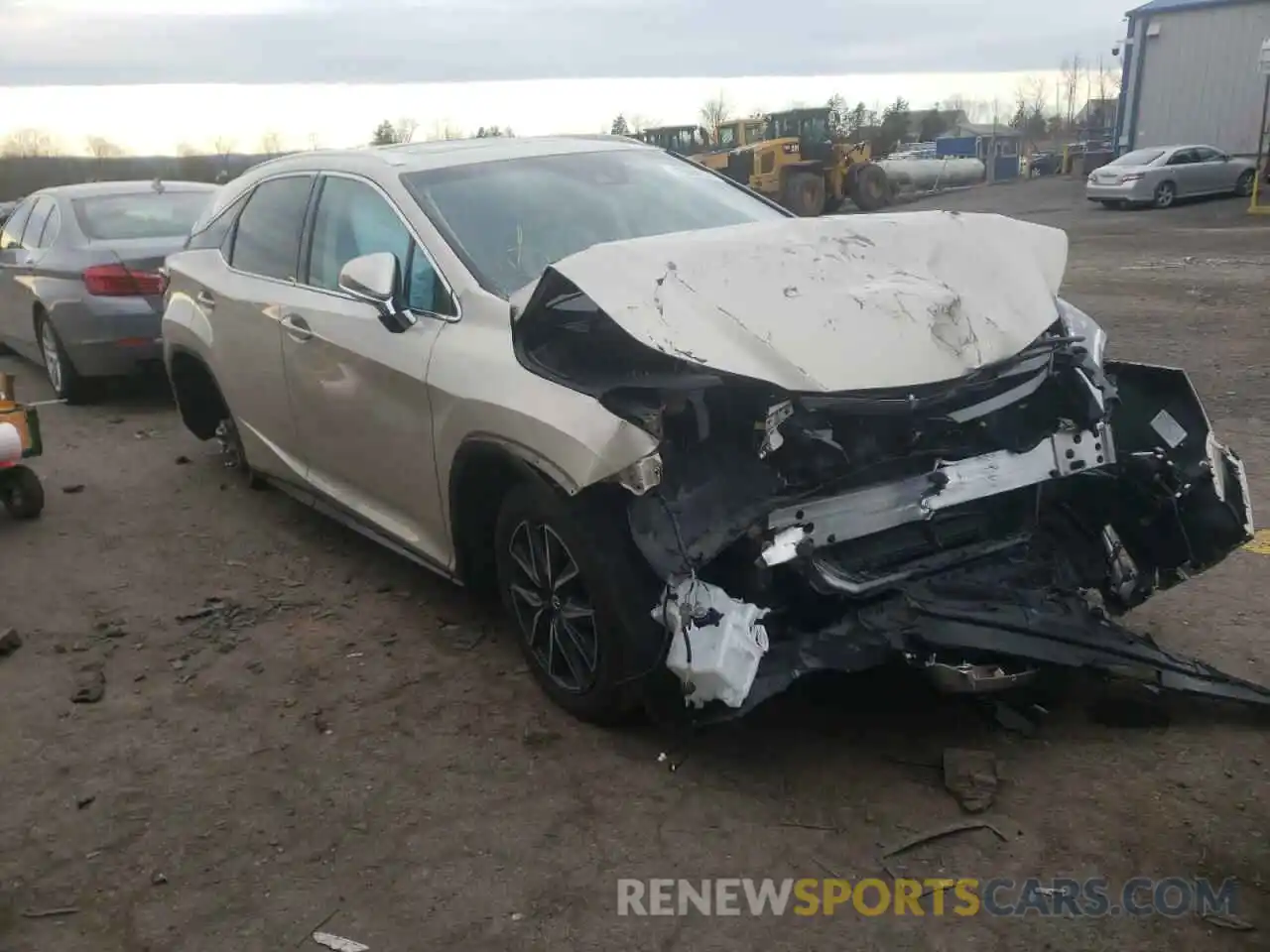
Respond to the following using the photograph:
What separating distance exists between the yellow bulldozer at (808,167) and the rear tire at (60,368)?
2013cm

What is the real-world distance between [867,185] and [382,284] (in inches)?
1078

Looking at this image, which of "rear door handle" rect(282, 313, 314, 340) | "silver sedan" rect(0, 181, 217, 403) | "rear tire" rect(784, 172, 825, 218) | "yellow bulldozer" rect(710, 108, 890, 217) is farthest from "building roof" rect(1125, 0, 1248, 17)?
"rear door handle" rect(282, 313, 314, 340)

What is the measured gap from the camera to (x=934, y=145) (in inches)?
2015

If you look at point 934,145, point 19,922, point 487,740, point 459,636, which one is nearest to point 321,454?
point 459,636

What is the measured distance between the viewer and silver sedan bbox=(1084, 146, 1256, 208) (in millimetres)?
26000

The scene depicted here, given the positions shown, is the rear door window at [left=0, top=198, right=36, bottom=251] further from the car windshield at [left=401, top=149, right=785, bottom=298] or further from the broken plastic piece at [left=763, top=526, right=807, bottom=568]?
the broken plastic piece at [left=763, top=526, right=807, bottom=568]

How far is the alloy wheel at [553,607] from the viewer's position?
11.3ft

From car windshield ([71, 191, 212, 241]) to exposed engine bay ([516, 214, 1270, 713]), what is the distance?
20.5 feet

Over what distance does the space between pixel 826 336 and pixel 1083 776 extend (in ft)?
4.84

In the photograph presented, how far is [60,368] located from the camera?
27.8 feet

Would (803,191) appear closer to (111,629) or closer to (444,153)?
(444,153)

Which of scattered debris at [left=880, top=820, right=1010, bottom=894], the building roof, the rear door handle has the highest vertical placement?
the building roof

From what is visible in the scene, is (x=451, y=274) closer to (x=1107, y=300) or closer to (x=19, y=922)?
(x=19, y=922)

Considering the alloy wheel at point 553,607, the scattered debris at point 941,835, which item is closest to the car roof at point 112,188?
the alloy wheel at point 553,607
